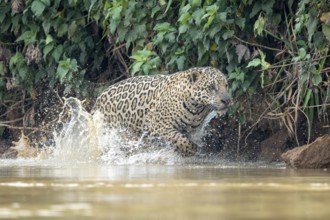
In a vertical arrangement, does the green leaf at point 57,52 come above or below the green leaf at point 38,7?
below

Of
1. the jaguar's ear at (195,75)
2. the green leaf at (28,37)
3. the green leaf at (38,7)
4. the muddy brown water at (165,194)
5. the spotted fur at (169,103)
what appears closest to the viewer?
the muddy brown water at (165,194)

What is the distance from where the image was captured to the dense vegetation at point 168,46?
35.9 ft

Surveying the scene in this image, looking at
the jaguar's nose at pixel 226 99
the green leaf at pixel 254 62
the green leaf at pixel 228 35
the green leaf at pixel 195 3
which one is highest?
the green leaf at pixel 195 3

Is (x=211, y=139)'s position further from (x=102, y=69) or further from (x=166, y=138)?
(x=102, y=69)

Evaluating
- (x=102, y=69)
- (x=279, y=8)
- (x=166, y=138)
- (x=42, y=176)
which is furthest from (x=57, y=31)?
(x=42, y=176)

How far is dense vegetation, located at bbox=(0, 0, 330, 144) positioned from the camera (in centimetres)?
1093

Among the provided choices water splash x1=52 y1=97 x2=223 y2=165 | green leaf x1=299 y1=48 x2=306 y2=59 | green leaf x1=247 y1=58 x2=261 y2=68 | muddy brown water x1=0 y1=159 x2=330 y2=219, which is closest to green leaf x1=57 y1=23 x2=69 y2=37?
water splash x1=52 y1=97 x2=223 y2=165

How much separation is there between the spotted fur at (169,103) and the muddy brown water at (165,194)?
9.03 ft

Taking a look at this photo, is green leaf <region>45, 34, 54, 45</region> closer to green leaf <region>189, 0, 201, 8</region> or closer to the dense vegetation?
the dense vegetation

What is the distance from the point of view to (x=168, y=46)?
478 inches

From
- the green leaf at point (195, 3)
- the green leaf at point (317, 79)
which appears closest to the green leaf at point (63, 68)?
the green leaf at point (195, 3)

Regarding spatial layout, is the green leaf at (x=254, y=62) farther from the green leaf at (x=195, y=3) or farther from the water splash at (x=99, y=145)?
the water splash at (x=99, y=145)

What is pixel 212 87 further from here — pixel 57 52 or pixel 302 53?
pixel 57 52

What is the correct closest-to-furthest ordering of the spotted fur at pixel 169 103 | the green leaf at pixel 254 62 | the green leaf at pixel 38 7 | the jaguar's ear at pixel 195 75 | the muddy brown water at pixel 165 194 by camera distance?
the muddy brown water at pixel 165 194 < the green leaf at pixel 254 62 < the spotted fur at pixel 169 103 < the jaguar's ear at pixel 195 75 < the green leaf at pixel 38 7
